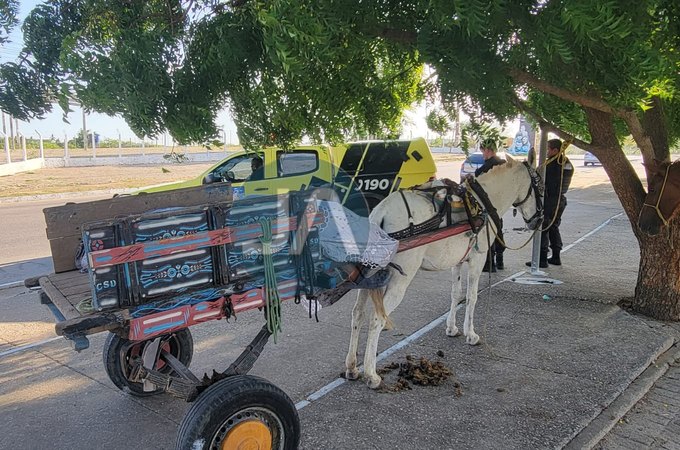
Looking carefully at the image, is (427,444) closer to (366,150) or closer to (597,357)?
(597,357)

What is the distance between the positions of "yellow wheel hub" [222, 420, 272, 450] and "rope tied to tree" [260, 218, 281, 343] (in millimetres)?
615

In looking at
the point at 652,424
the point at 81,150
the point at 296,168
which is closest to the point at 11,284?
the point at 296,168

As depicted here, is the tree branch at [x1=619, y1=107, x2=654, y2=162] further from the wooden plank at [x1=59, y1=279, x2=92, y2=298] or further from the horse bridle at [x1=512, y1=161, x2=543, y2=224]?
the wooden plank at [x1=59, y1=279, x2=92, y2=298]

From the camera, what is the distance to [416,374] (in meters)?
4.24

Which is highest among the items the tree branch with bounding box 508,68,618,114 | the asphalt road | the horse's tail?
the tree branch with bounding box 508,68,618,114

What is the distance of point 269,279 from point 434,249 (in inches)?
75.8

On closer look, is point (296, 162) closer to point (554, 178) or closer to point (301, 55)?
point (554, 178)

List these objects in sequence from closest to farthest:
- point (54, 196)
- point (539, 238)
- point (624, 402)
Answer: point (624, 402) → point (539, 238) → point (54, 196)

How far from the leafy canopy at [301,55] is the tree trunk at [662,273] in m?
2.12

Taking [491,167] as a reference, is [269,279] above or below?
below

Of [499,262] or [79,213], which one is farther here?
[499,262]

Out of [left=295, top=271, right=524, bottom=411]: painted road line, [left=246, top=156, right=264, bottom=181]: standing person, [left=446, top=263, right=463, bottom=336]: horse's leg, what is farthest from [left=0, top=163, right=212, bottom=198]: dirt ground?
[left=446, top=263, right=463, bottom=336]: horse's leg

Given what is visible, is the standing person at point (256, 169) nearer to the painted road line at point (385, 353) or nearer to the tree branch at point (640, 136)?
the painted road line at point (385, 353)

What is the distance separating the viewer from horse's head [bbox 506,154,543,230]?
5062mm
